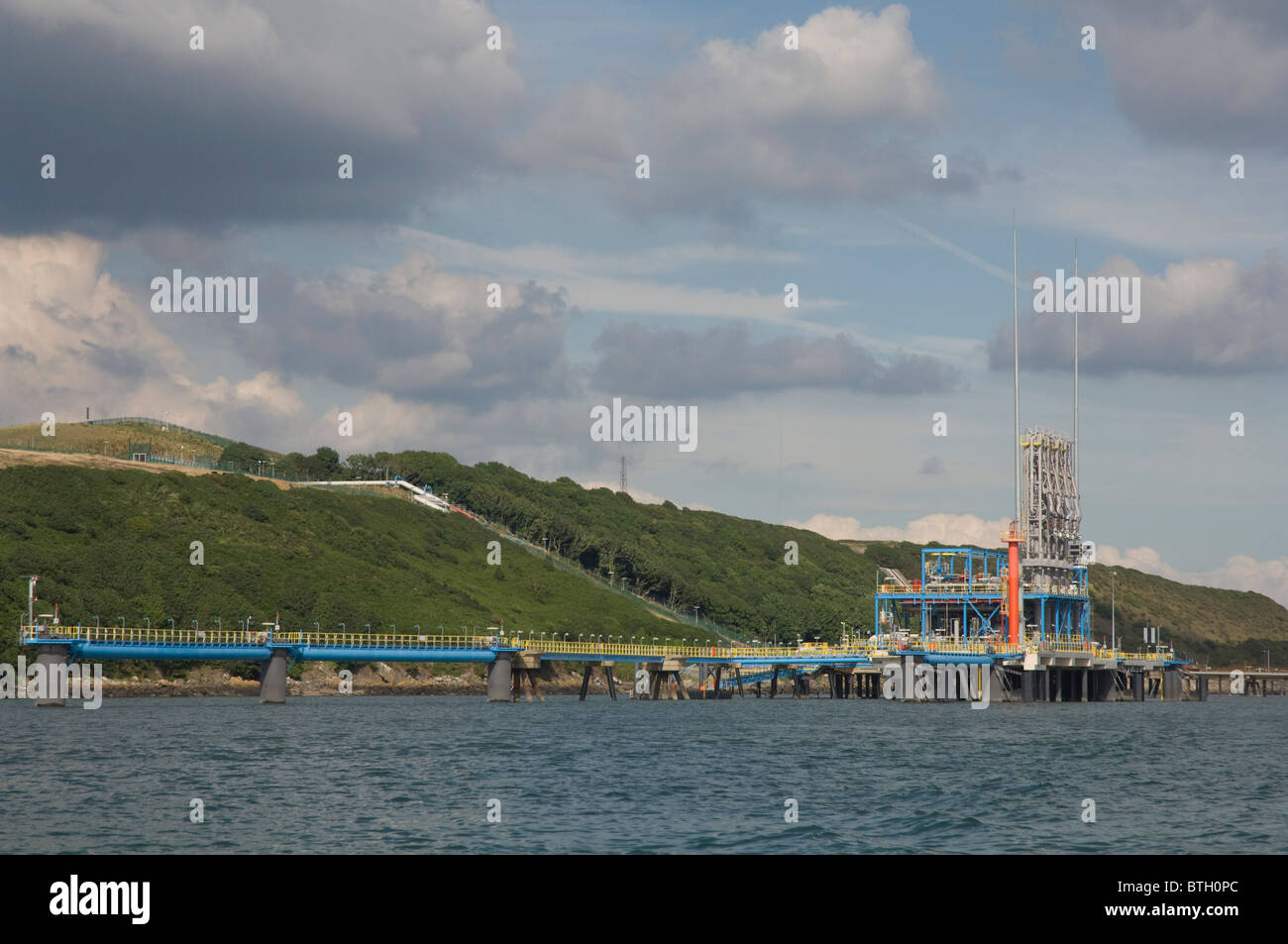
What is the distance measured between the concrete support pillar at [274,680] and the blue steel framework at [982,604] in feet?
227

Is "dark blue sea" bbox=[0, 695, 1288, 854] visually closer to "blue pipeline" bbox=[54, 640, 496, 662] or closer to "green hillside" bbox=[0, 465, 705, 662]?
"blue pipeline" bbox=[54, 640, 496, 662]

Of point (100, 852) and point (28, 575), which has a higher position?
point (28, 575)

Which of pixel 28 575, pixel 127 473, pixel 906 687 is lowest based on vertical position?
pixel 906 687

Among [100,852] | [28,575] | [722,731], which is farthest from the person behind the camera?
[28,575]

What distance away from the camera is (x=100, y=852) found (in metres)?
36.8

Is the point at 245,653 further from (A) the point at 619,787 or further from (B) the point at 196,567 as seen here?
(A) the point at 619,787

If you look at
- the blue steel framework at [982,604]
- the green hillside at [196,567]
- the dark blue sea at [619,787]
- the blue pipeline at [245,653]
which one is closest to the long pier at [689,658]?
the blue pipeline at [245,653]

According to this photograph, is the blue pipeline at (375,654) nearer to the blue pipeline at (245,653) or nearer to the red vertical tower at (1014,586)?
the blue pipeline at (245,653)

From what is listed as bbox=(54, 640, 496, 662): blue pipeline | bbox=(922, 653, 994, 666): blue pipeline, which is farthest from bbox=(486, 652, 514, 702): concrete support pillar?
bbox=(922, 653, 994, 666): blue pipeline
